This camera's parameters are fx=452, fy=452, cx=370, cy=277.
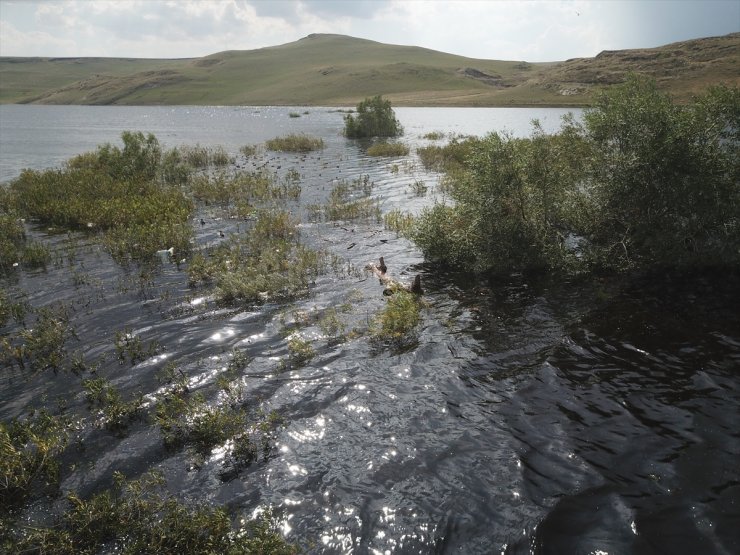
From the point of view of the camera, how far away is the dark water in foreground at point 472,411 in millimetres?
8875

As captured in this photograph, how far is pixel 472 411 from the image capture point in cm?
1204

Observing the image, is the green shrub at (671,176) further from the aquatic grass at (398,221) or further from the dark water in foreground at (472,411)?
the aquatic grass at (398,221)

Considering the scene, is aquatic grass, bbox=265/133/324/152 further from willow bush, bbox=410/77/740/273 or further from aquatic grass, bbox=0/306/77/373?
aquatic grass, bbox=0/306/77/373

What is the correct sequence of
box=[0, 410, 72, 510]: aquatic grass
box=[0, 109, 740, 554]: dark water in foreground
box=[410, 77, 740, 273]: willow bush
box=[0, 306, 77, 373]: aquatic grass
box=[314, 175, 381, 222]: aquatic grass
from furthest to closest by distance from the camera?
box=[314, 175, 381, 222]: aquatic grass < box=[410, 77, 740, 273]: willow bush < box=[0, 306, 77, 373]: aquatic grass < box=[0, 410, 72, 510]: aquatic grass < box=[0, 109, 740, 554]: dark water in foreground

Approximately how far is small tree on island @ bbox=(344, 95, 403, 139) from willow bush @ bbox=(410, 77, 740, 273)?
5622 centimetres

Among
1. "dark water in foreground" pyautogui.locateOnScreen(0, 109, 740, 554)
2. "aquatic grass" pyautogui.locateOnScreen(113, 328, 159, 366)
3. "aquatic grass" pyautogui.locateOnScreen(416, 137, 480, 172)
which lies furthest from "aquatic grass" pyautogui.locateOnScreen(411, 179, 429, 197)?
"aquatic grass" pyautogui.locateOnScreen(113, 328, 159, 366)

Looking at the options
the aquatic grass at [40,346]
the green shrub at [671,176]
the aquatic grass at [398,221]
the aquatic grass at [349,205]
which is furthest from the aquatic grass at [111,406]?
the aquatic grass at [349,205]

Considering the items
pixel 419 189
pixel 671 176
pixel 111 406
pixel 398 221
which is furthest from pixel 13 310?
pixel 419 189

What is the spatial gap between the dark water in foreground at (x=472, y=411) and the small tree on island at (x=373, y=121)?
198 feet

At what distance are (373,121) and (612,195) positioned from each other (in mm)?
60796

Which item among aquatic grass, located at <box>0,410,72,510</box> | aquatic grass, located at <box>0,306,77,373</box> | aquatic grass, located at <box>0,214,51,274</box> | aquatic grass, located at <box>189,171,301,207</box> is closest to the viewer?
aquatic grass, located at <box>0,410,72,510</box>

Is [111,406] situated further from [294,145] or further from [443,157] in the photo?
[294,145]

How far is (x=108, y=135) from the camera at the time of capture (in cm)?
8962

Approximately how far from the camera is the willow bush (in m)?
18.1
